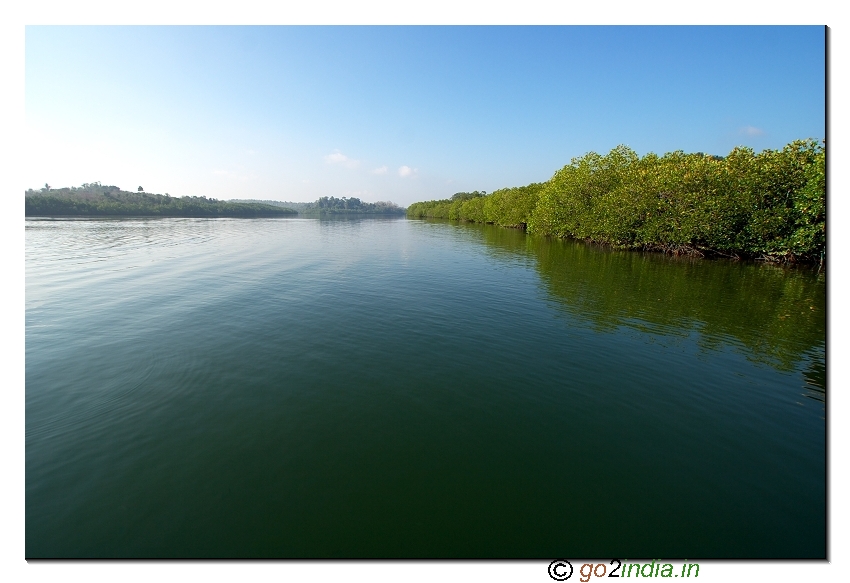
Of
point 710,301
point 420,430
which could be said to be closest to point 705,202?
point 710,301

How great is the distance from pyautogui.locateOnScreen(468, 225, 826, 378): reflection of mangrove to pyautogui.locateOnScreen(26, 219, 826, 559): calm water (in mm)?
258

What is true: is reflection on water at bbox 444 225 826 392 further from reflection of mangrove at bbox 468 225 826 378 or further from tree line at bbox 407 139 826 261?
tree line at bbox 407 139 826 261

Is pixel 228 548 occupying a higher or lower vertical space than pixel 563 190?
lower

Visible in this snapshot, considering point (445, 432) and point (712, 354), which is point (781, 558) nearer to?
point (445, 432)

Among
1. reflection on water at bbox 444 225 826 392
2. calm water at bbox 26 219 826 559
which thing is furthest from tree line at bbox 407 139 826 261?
calm water at bbox 26 219 826 559

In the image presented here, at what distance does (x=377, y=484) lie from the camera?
26.4ft

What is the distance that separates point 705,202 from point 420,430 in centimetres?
4762

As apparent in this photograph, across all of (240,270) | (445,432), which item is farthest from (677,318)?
(240,270)

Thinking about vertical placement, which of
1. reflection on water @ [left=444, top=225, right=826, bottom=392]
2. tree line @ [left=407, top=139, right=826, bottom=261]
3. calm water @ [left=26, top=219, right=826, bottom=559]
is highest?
tree line @ [left=407, top=139, right=826, bottom=261]

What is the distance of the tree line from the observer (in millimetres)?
35562

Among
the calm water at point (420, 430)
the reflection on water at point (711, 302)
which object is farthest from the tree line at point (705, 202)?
the calm water at point (420, 430)

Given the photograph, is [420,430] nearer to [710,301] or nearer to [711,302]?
[711,302]

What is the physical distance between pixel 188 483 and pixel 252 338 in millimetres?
9086

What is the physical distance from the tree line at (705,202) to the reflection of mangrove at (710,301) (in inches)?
138
